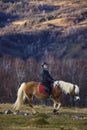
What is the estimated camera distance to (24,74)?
125m

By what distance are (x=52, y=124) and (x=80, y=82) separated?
99.4 meters

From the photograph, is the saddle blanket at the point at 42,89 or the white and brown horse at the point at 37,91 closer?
the white and brown horse at the point at 37,91

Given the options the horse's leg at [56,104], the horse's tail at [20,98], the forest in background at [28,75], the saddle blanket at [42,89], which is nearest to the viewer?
the horse's tail at [20,98]

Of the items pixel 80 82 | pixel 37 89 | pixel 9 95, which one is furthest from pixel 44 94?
pixel 80 82

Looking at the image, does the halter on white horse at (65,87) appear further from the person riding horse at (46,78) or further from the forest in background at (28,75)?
the forest in background at (28,75)

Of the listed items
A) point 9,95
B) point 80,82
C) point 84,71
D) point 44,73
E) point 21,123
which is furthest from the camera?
point 84,71

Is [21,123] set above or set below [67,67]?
above

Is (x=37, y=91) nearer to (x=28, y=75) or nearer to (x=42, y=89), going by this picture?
(x=42, y=89)

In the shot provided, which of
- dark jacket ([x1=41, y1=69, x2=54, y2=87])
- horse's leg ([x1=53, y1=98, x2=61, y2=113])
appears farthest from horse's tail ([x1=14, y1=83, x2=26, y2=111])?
horse's leg ([x1=53, y1=98, x2=61, y2=113])

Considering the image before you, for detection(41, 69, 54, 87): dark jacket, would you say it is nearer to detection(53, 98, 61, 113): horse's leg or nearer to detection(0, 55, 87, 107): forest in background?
detection(53, 98, 61, 113): horse's leg

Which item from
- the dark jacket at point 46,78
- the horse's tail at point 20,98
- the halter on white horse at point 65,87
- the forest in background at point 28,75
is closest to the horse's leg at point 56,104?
the halter on white horse at point 65,87

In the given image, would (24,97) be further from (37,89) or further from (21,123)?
(21,123)

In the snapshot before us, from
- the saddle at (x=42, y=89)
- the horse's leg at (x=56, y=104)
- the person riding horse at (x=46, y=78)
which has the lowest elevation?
the horse's leg at (x=56, y=104)

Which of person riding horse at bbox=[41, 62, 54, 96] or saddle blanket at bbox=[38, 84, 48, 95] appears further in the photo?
saddle blanket at bbox=[38, 84, 48, 95]
